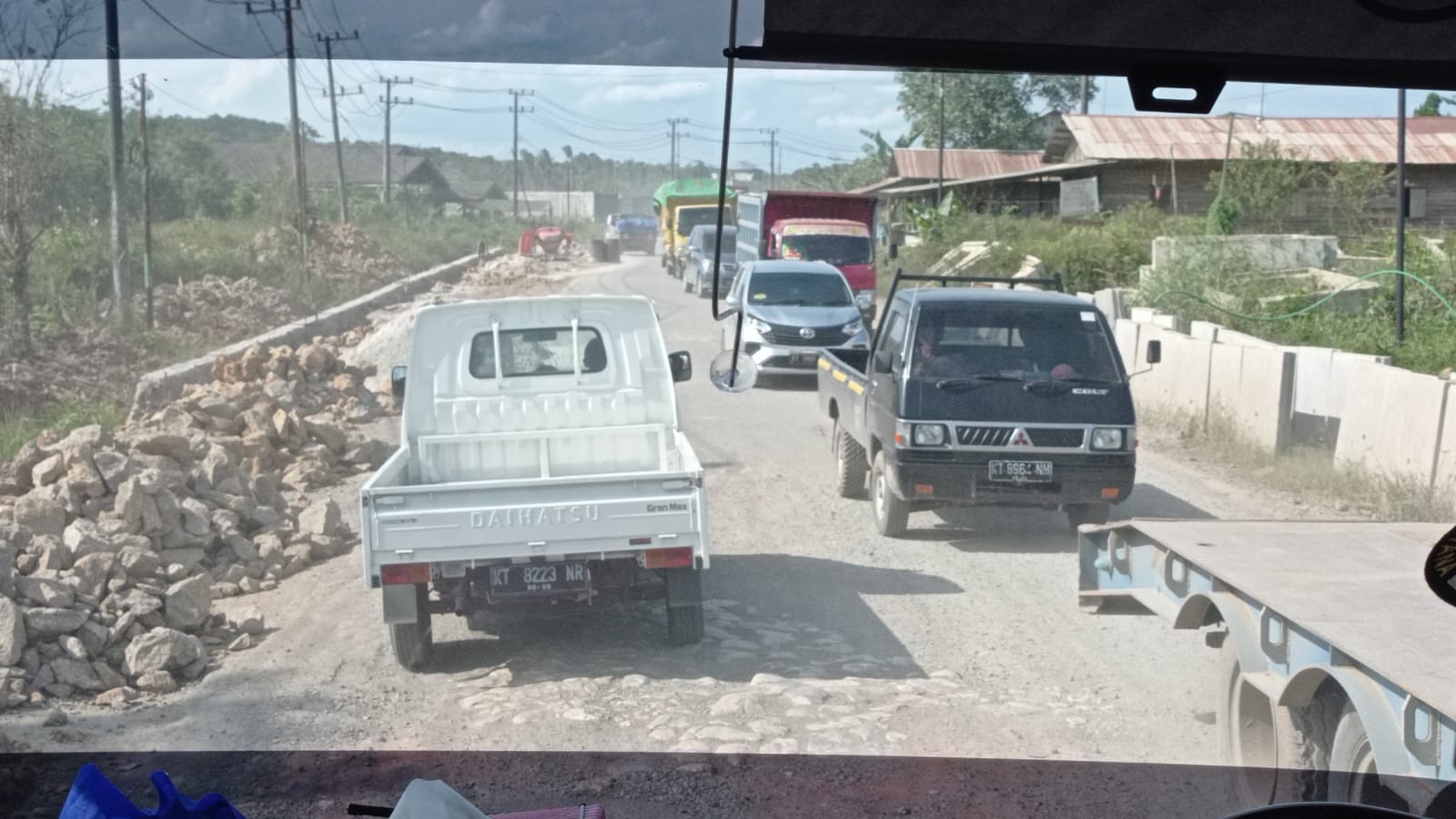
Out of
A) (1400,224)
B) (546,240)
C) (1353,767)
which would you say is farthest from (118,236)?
(1353,767)

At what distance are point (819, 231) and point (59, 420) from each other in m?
12.8

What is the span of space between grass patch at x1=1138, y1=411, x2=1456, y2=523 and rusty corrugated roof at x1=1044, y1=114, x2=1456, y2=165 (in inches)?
148

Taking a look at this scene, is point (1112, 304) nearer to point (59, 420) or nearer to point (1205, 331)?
point (1205, 331)

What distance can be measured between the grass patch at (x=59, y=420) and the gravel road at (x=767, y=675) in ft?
12.2

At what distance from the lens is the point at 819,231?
21.7 meters

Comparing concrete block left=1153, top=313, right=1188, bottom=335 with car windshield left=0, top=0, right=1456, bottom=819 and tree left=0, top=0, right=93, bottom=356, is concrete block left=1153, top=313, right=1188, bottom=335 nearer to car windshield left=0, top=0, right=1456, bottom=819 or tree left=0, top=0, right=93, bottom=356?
car windshield left=0, top=0, right=1456, bottom=819

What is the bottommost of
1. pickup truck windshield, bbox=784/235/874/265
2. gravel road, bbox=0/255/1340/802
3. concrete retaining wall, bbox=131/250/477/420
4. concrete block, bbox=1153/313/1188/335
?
gravel road, bbox=0/255/1340/802

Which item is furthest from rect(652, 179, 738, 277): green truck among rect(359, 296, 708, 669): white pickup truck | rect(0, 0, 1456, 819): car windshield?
rect(359, 296, 708, 669): white pickup truck

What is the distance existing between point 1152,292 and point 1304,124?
347 cm

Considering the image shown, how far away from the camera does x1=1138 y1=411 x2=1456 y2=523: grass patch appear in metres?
9.27

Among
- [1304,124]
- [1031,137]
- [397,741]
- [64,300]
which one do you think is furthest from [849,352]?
[1031,137]

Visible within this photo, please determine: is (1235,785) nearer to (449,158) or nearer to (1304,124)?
(449,158)

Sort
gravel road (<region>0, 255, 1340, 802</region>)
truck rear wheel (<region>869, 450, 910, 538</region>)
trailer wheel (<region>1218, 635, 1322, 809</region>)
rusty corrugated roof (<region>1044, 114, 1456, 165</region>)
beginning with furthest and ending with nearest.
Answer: rusty corrugated roof (<region>1044, 114, 1456, 165</region>)
truck rear wheel (<region>869, 450, 910, 538</region>)
gravel road (<region>0, 255, 1340, 802</region>)
trailer wheel (<region>1218, 635, 1322, 809</region>)

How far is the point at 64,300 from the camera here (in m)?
13.6
